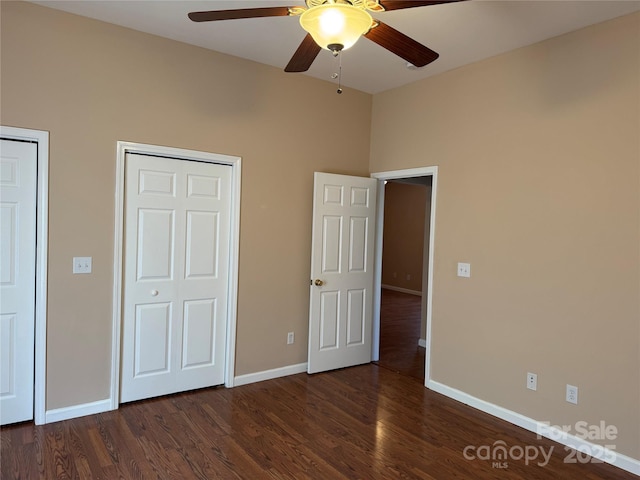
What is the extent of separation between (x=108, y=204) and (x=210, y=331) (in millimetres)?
1371

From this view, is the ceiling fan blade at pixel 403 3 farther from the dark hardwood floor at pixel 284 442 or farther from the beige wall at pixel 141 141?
the dark hardwood floor at pixel 284 442

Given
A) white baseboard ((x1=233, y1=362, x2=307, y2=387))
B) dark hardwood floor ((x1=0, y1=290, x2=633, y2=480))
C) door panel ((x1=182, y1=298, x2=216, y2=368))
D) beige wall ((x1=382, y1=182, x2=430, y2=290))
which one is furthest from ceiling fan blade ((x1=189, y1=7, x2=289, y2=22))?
beige wall ((x1=382, y1=182, x2=430, y2=290))

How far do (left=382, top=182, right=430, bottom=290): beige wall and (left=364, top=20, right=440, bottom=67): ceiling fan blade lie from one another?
24.0ft

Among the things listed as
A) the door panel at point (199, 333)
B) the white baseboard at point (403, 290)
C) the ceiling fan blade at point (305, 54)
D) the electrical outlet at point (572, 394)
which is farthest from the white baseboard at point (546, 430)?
the white baseboard at point (403, 290)

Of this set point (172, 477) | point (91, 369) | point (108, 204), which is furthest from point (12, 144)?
point (172, 477)

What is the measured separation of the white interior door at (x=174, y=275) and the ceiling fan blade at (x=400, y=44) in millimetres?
2023

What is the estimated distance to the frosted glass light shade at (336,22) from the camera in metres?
1.79

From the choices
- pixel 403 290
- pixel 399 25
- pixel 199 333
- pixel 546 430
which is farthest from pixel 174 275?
pixel 403 290

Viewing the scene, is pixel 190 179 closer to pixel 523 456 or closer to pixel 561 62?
pixel 561 62

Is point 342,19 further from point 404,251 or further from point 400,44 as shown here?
point 404,251

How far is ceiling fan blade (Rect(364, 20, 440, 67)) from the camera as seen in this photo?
2.01 meters

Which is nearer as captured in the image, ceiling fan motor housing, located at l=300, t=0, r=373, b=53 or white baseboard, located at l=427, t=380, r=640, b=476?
ceiling fan motor housing, located at l=300, t=0, r=373, b=53

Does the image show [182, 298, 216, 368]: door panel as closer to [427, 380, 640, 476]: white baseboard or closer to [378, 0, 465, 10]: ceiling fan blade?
[427, 380, 640, 476]: white baseboard

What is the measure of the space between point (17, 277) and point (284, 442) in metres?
2.15
